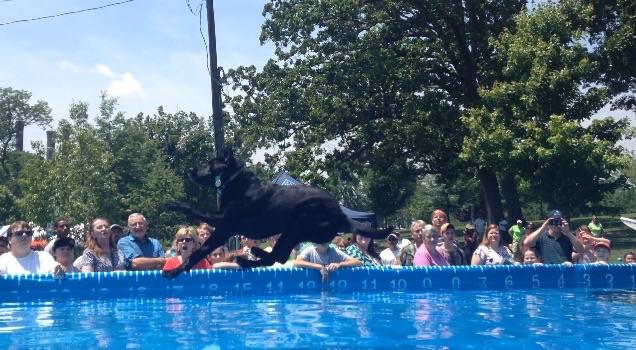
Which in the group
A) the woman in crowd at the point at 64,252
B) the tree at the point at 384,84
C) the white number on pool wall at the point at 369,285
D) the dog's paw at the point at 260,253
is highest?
the tree at the point at 384,84

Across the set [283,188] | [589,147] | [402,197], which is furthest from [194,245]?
[402,197]

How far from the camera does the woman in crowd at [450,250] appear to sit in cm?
1061

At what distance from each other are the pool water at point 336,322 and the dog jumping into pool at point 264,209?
140 cm

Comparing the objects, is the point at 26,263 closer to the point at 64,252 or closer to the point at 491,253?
the point at 64,252

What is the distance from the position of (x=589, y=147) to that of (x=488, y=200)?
619 cm

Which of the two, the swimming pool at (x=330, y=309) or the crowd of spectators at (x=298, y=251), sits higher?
the crowd of spectators at (x=298, y=251)

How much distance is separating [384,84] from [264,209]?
21.1 m

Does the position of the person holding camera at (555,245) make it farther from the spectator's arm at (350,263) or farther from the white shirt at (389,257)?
the spectator's arm at (350,263)

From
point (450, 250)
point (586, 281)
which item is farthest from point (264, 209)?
point (586, 281)

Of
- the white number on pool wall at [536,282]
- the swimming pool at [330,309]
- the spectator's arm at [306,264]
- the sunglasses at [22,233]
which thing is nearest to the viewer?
the swimming pool at [330,309]

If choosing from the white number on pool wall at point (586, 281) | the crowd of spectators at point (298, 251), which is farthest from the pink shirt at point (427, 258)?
the white number on pool wall at point (586, 281)

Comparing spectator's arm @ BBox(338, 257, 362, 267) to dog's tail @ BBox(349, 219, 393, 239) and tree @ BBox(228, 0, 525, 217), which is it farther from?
tree @ BBox(228, 0, 525, 217)

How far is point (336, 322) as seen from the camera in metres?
7.63

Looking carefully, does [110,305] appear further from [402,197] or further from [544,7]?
[402,197]
